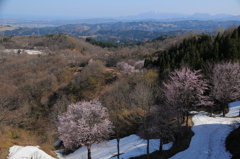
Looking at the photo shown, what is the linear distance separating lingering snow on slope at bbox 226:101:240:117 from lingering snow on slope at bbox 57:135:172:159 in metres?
9.19

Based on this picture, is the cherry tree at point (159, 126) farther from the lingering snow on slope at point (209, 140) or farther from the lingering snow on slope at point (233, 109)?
the lingering snow on slope at point (233, 109)

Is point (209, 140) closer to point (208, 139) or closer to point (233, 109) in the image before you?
point (208, 139)

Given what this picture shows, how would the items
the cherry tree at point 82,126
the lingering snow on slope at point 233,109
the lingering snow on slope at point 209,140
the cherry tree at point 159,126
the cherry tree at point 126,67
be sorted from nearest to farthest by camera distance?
the lingering snow on slope at point 209,140
the cherry tree at point 159,126
the cherry tree at point 82,126
the lingering snow on slope at point 233,109
the cherry tree at point 126,67

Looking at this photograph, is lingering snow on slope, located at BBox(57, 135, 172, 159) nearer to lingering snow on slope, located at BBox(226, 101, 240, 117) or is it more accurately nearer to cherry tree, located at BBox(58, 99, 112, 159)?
cherry tree, located at BBox(58, 99, 112, 159)

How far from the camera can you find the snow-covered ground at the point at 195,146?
11977 mm

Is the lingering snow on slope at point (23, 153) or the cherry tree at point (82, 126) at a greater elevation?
the cherry tree at point (82, 126)

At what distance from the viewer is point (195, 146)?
42.7 ft

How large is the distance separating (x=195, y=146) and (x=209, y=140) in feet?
4.40

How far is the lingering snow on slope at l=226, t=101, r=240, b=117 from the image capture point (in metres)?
18.8

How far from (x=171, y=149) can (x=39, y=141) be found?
57.7 feet

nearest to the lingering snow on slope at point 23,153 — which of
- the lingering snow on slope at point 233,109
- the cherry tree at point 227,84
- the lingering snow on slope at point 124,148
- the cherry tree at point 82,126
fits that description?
the cherry tree at point 82,126

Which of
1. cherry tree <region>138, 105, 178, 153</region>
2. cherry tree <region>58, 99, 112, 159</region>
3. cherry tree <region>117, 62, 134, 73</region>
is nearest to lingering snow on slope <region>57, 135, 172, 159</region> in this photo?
cherry tree <region>138, 105, 178, 153</region>

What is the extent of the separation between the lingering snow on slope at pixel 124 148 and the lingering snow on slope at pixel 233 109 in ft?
30.1

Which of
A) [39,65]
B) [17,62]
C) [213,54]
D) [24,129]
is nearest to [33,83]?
[24,129]
